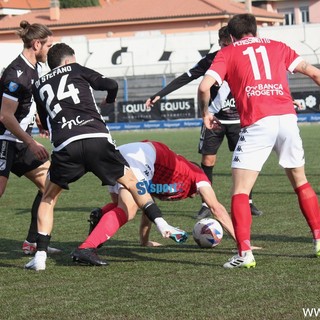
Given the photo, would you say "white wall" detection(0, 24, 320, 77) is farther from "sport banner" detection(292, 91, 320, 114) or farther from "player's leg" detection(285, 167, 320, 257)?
"player's leg" detection(285, 167, 320, 257)

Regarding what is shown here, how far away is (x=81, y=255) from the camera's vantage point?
305 inches

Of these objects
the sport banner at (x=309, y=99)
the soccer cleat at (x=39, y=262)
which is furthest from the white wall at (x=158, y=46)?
the soccer cleat at (x=39, y=262)

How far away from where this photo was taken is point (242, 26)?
7598mm

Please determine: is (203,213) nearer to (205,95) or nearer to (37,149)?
(37,149)

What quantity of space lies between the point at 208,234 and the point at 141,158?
98 centimetres

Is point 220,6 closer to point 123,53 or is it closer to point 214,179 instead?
point 123,53

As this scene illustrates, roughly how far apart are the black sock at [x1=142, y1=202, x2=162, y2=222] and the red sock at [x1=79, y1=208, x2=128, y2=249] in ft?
1.01

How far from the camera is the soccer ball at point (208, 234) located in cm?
855

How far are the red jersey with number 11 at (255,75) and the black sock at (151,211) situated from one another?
1.01m

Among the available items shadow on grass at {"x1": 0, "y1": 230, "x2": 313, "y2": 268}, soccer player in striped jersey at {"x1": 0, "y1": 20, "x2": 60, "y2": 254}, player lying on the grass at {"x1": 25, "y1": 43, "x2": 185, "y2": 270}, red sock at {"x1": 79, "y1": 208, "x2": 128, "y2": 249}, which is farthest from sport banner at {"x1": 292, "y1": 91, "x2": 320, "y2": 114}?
player lying on the grass at {"x1": 25, "y1": 43, "x2": 185, "y2": 270}

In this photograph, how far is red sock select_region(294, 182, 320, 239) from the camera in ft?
25.2

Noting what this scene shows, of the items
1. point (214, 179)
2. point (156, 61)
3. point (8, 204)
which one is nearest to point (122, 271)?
point (8, 204)

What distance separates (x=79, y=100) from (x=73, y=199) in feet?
20.5

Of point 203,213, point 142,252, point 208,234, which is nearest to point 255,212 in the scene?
point 203,213
